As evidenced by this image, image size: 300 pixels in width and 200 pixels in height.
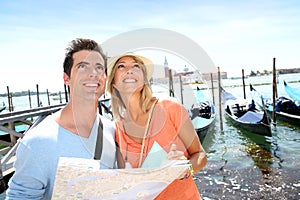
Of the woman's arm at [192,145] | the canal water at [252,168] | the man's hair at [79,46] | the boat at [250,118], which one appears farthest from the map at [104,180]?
the boat at [250,118]

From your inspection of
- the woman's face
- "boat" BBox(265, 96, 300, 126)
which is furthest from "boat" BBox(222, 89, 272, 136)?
the woman's face

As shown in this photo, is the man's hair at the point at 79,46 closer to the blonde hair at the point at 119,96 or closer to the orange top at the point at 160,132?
the blonde hair at the point at 119,96

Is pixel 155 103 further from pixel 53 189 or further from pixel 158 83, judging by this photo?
Answer: pixel 53 189

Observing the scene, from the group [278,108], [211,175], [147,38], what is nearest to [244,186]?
[211,175]

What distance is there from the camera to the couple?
1.12 m

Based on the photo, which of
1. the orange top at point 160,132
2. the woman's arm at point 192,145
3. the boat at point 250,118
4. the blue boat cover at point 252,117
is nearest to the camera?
the orange top at point 160,132

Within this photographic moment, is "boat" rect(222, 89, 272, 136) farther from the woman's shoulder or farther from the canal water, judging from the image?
the woman's shoulder

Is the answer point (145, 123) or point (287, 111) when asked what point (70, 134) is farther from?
point (287, 111)

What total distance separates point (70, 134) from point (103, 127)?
0.25m

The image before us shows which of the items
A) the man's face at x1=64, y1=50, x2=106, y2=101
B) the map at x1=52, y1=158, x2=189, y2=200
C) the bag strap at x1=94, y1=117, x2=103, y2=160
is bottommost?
the map at x1=52, y1=158, x2=189, y2=200

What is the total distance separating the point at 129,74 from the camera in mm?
1529

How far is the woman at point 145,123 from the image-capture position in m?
1.44

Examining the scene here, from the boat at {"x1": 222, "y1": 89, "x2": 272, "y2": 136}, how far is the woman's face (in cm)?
956

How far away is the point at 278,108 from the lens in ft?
47.1
